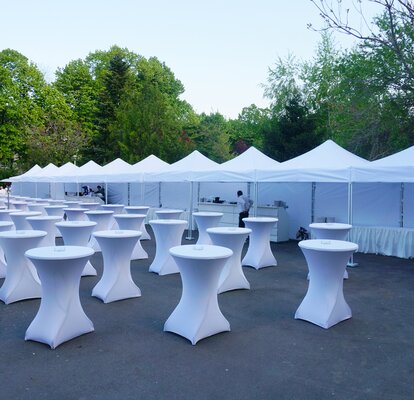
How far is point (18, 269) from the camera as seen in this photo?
5.50m

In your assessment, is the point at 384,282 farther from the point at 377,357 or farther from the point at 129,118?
the point at 129,118

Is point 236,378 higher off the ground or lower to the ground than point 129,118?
lower

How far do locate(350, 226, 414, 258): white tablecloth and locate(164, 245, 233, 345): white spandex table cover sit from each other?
21.1 feet

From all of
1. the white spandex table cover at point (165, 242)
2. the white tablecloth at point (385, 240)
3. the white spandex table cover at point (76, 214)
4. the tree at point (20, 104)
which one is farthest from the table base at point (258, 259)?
the tree at point (20, 104)

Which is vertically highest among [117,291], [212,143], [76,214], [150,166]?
[212,143]

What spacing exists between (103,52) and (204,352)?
44.1 m

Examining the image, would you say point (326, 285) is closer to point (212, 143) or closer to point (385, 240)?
point (385, 240)

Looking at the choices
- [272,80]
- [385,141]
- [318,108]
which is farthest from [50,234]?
[272,80]

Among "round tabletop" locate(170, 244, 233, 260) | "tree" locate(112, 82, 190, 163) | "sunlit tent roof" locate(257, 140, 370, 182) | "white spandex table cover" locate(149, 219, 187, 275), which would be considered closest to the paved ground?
"round tabletop" locate(170, 244, 233, 260)

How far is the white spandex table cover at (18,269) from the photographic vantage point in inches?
209

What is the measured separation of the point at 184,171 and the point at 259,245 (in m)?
4.37

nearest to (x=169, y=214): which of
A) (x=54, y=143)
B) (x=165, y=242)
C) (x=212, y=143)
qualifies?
(x=165, y=242)

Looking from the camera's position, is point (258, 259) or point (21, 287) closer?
point (21, 287)

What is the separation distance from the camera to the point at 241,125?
154 feet
